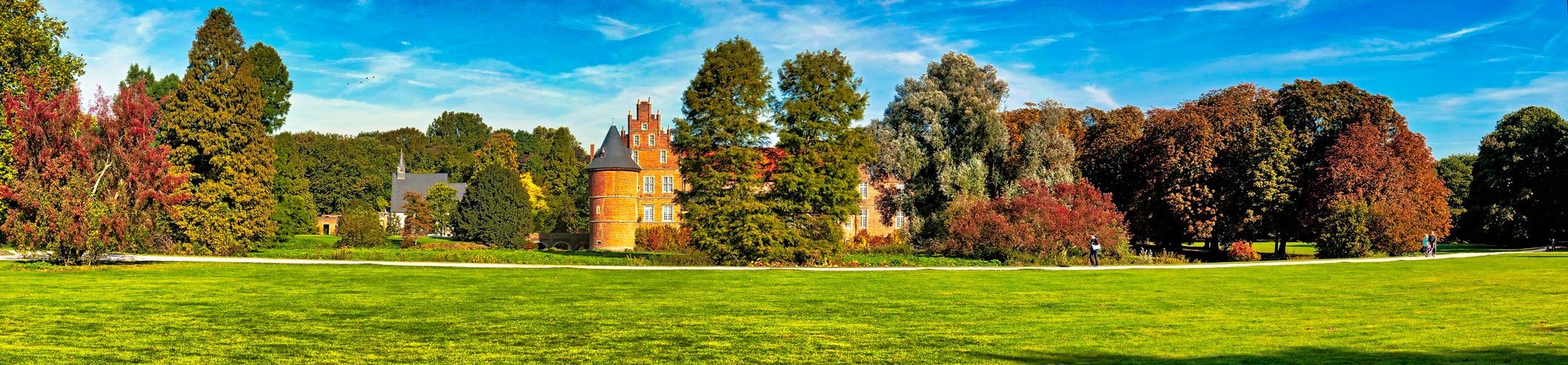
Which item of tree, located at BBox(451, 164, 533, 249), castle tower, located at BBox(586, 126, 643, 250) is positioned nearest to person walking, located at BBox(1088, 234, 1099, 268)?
tree, located at BBox(451, 164, 533, 249)

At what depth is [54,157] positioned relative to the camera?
937 inches

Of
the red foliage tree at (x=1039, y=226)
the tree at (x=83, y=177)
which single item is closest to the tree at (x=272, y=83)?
the tree at (x=83, y=177)

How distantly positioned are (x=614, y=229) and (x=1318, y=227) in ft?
126

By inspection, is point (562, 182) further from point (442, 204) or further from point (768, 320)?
point (768, 320)

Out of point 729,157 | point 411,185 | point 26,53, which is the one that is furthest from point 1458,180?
point 411,185

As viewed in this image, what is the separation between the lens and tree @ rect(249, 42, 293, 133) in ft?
143

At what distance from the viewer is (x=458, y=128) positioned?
117 m

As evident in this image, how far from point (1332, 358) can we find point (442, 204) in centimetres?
6350

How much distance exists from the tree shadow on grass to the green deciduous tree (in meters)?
20.5

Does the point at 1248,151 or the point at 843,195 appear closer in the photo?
the point at 843,195

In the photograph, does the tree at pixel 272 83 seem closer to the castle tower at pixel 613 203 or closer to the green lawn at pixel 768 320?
the castle tower at pixel 613 203

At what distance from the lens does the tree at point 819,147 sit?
98.8 ft

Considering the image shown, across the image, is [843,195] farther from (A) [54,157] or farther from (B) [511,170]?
(B) [511,170]

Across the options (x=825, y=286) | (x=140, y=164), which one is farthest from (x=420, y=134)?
(x=825, y=286)
